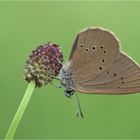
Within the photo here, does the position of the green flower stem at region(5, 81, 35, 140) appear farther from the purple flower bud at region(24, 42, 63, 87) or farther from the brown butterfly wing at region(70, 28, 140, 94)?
the brown butterfly wing at region(70, 28, 140, 94)

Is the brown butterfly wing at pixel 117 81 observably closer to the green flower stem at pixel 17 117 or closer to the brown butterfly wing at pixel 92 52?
the brown butterfly wing at pixel 92 52

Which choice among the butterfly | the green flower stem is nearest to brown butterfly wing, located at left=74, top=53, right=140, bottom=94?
the butterfly

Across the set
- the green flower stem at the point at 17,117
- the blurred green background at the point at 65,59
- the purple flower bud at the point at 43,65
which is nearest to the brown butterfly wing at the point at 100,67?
the purple flower bud at the point at 43,65

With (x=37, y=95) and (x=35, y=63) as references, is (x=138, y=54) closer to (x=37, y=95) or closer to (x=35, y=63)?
(x=37, y=95)

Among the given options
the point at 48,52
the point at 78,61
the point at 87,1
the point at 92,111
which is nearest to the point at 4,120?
the point at 92,111

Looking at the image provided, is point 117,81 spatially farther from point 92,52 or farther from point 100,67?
point 92,52

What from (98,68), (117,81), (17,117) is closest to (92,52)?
(98,68)
